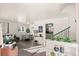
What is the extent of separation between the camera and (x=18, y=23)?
5.83 feet

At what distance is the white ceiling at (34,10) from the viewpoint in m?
1.75

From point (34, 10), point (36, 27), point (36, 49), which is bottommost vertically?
point (36, 49)

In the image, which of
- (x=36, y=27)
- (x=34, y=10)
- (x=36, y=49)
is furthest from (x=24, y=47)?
(x=34, y=10)

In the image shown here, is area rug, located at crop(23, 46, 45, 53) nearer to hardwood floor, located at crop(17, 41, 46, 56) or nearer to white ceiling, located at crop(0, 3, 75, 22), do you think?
hardwood floor, located at crop(17, 41, 46, 56)

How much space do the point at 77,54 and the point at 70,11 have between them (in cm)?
51

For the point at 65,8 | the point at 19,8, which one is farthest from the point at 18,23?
the point at 65,8

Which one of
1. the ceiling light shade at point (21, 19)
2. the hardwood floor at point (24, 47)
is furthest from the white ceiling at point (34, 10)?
the hardwood floor at point (24, 47)

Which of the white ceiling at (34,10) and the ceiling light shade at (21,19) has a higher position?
the white ceiling at (34,10)

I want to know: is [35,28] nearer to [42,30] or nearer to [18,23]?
[42,30]

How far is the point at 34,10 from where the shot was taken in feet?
5.79

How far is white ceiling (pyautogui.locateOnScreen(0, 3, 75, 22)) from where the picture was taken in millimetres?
1751

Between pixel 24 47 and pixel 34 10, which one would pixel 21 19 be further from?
pixel 24 47

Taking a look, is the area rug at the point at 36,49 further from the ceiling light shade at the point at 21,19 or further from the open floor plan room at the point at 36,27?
the ceiling light shade at the point at 21,19

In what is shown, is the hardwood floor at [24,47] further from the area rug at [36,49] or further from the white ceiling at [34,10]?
the white ceiling at [34,10]
